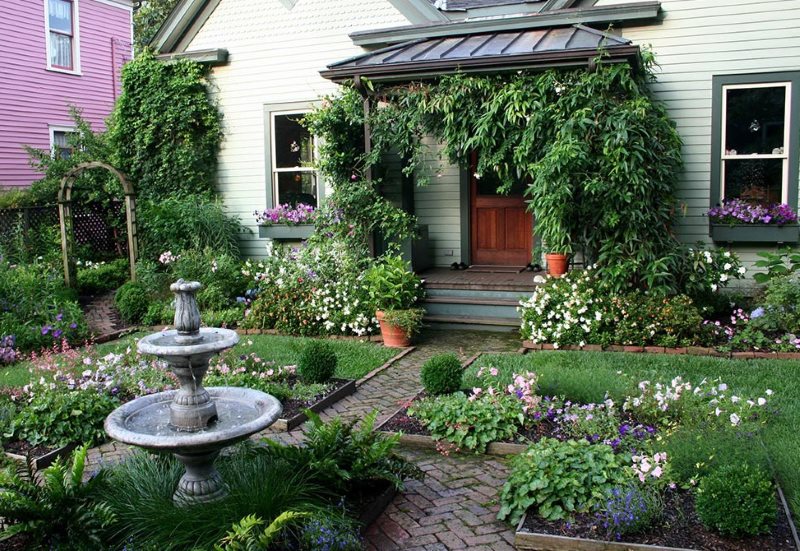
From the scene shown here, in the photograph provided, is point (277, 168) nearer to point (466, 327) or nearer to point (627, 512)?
point (466, 327)

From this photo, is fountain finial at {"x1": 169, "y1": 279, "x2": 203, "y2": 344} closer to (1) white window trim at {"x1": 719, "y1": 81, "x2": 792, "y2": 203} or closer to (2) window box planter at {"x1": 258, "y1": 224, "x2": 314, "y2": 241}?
(2) window box planter at {"x1": 258, "y1": 224, "x2": 314, "y2": 241}

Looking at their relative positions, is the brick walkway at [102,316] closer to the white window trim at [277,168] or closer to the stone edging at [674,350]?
the white window trim at [277,168]

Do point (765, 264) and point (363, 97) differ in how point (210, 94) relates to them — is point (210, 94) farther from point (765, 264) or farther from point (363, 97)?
point (765, 264)

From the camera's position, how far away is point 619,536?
373 cm

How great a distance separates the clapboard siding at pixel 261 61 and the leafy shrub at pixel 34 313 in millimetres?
3626

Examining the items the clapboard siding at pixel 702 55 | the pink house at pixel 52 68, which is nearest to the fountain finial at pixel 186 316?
the clapboard siding at pixel 702 55

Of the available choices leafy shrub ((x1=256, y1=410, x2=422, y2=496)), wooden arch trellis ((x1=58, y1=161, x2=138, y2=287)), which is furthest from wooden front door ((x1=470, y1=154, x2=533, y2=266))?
leafy shrub ((x1=256, y1=410, x2=422, y2=496))

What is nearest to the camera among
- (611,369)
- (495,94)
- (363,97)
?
(611,369)

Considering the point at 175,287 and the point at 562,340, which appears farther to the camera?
the point at 562,340

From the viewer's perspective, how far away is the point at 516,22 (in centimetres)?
1012

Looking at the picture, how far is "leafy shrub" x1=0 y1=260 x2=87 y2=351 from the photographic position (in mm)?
8664

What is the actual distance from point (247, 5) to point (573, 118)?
6.70 m

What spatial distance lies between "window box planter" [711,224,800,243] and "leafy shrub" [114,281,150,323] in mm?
8215

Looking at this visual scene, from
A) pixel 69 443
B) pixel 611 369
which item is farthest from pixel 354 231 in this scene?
pixel 69 443
